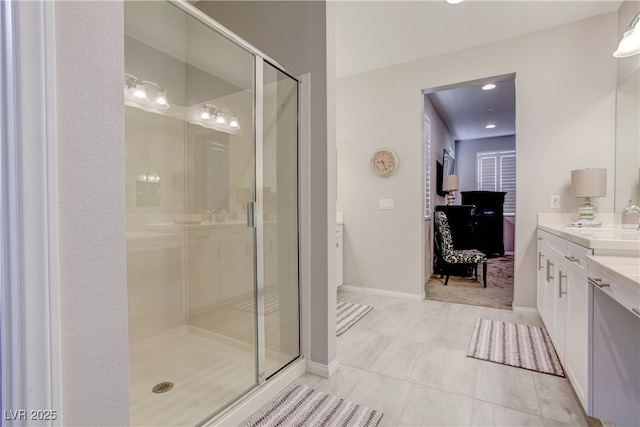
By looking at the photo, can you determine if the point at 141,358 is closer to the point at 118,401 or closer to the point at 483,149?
the point at 118,401

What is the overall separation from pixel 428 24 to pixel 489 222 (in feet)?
15.2

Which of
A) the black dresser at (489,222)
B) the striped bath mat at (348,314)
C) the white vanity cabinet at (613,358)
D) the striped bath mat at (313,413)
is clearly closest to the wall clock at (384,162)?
the striped bath mat at (348,314)

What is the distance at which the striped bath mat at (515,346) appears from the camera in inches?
80.9

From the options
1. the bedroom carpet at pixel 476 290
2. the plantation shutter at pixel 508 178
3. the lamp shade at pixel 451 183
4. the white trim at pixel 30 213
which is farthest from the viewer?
the plantation shutter at pixel 508 178

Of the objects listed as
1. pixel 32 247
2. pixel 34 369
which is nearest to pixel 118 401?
pixel 34 369

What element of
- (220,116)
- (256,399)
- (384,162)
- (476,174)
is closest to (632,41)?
(384,162)

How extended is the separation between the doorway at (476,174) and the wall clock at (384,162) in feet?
2.56

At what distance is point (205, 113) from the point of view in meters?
2.52

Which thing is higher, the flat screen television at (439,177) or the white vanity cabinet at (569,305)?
the flat screen television at (439,177)

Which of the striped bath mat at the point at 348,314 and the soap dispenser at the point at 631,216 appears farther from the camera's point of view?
the striped bath mat at the point at 348,314

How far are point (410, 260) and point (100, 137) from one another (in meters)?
3.27

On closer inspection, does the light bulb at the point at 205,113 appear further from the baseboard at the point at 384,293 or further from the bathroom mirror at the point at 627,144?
the bathroom mirror at the point at 627,144

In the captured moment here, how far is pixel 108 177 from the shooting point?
2.25ft

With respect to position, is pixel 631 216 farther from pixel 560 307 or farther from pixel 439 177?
pixel 439 177
